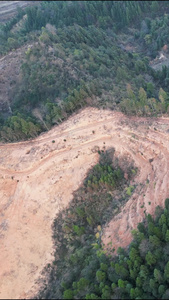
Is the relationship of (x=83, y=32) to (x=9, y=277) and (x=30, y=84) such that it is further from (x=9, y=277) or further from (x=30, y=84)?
(x=9, y=277)

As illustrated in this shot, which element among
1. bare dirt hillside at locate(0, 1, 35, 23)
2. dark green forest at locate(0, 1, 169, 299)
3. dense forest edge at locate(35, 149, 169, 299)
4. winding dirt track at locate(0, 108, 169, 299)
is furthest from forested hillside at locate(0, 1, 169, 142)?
bare dirt hillside at locate(0, 1, 35, 23)

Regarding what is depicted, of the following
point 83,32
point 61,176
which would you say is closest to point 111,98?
point 61,176

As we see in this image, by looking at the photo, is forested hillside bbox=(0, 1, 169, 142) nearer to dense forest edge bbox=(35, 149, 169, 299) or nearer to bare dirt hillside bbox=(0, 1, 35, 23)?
dense forest edge bbox=(35, 149, 169, 299)

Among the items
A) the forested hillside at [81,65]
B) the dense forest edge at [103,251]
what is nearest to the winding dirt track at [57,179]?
the dense forest edge at [103,251]

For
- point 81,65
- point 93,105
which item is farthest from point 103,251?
point 81,65

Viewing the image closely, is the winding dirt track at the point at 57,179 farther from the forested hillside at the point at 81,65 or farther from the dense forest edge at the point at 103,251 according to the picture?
the forested hillside at the point at 81,65

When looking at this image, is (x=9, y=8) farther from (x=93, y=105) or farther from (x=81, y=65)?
(x=93, y=105)
